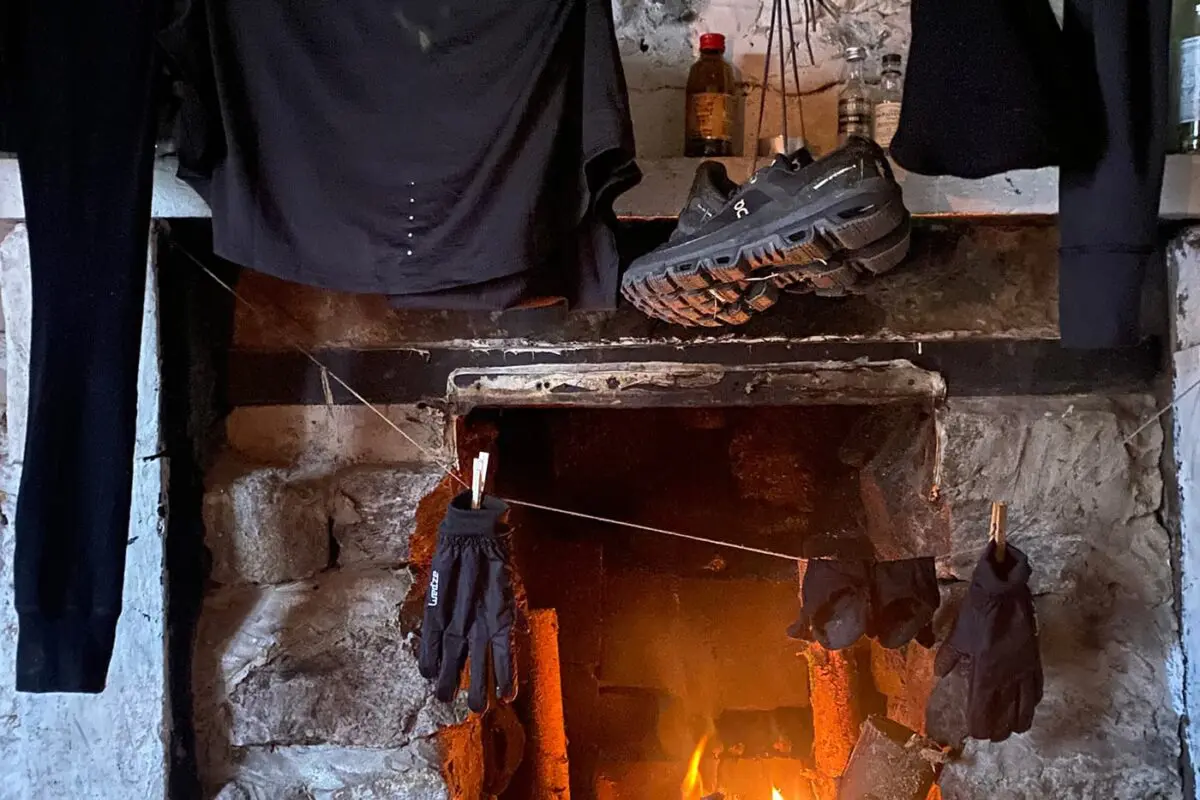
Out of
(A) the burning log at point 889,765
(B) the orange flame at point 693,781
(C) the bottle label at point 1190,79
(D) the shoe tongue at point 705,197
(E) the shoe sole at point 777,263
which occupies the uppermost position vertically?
(C) the bottle label at point 1190,79

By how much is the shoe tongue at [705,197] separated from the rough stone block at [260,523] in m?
0.70

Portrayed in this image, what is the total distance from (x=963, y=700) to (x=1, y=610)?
139 centimetres

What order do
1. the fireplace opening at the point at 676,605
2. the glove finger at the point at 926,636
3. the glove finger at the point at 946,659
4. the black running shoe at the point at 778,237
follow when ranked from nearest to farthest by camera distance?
the black running shoe at the point at 778,237, the glove finger at the point at 946,659, the glove finger at the point at 926,636, the fireplace opening at the point at 676,605

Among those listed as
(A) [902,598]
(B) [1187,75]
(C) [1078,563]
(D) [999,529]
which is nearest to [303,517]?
(A) [902,598]

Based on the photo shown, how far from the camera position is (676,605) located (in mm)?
1968

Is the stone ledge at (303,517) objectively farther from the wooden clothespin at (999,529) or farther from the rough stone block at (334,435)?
the wooden clothespin at (999,529)

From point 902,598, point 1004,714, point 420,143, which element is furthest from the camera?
point 902,598

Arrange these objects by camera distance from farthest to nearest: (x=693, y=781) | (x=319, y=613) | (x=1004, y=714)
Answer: (x=693, y=781), (x=319, y=613), (x=1004, y=714)

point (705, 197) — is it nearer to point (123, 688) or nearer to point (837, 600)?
point (837, 600)

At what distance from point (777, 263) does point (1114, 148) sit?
1.27 feet

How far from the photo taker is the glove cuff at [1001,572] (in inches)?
47.4

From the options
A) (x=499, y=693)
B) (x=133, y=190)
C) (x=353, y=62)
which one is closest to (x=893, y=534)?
(x=499, y=693)

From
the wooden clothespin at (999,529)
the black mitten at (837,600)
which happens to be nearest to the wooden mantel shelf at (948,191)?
the wooden clothespin at (999,529)

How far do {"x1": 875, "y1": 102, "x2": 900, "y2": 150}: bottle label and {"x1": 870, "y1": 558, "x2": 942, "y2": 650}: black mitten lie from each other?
58 cm
